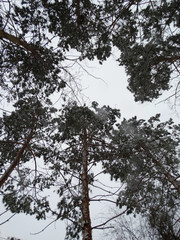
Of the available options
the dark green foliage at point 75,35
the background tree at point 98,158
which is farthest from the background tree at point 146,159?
the dark green foliage at point 75,35

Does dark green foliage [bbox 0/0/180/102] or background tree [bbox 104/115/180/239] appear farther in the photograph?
background tree [bbox 104/115/180/239]

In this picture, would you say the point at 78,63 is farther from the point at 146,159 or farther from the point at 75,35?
the point at 146,159

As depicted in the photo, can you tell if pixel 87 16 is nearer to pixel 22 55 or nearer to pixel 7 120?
pixel 22 55

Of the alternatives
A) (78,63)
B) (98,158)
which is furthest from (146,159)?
(78,63)

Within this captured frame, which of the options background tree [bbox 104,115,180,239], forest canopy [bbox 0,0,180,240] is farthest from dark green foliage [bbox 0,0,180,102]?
background tree [bbox 104,115,180,239]

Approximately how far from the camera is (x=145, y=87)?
6359mm

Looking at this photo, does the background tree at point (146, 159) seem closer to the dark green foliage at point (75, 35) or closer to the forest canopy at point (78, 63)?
the forest canopy at point (78, 63)

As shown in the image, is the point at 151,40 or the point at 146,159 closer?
the point at 151,40

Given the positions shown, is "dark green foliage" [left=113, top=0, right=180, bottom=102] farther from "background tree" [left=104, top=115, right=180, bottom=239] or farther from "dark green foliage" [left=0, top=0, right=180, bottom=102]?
"background tree" [left=104, top=115, right=180, bottom=239]

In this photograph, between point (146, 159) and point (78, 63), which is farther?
point (146, 159)

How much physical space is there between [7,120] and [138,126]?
293 inches

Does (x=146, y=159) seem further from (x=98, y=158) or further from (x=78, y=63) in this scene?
(x=78, y=63)

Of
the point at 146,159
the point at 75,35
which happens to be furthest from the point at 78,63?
the point at 146,159

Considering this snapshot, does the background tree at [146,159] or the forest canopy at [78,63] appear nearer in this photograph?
the forest canopy at [78,63]
